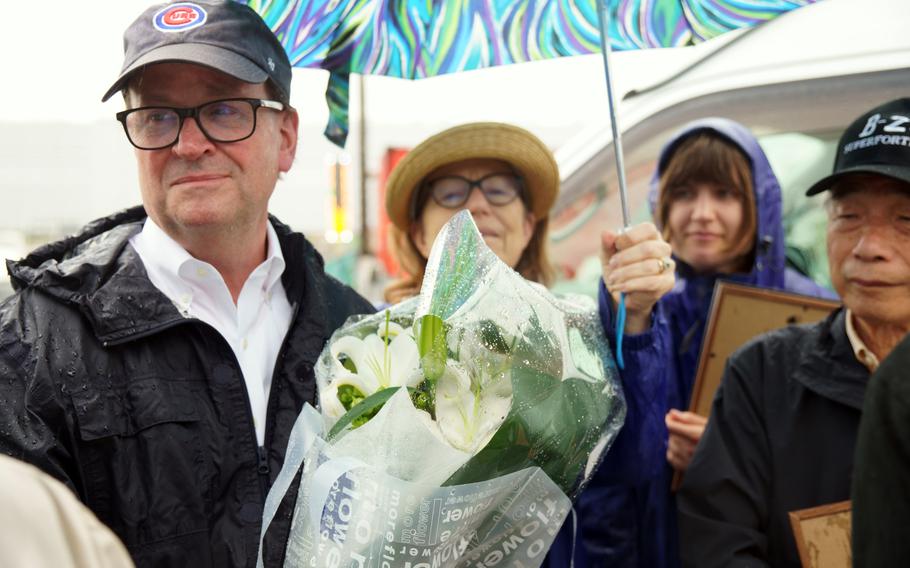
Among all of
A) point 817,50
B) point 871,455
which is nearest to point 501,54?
point 871,455

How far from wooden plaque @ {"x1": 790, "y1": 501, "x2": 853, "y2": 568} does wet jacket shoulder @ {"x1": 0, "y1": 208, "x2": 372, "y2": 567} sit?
1036 millimetres

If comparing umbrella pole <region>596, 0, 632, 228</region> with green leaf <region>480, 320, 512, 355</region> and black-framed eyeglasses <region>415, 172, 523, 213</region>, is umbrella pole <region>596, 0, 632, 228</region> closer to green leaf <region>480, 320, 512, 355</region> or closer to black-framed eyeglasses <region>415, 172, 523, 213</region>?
black-framed eyeglasses <region>415, 172, 523, 213</region>

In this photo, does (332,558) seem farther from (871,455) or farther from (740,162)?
(740,162)

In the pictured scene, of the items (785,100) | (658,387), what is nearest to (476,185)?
(658,387)

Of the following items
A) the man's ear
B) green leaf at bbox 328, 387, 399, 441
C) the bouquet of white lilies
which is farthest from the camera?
the man's ear

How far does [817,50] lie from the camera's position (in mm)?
3633

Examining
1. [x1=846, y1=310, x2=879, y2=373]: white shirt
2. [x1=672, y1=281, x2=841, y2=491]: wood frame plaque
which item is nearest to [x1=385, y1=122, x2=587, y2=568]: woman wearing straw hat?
[x1=672, y1=281, x2=841, y2=491]: wood frame plaque

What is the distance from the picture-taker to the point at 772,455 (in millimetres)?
2020

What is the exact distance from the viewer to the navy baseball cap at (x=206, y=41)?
6.17ft

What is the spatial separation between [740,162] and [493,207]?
916 millimetres

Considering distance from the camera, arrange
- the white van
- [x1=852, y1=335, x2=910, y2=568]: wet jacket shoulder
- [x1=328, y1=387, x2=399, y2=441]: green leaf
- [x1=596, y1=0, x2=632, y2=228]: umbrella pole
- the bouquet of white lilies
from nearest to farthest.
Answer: [x1=852, y1=335, x2=910, y2=568]: wet jacket shoulder < the bouquet of white lilies < [x1=328, y1=387, x2=399, y2=441]: green leaf < [x1=596, y1=0, x2=632, y2=228]: umbrella pole < the white van

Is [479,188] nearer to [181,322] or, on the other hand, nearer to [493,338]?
[181,322]

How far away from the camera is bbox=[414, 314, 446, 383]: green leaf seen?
138 cm

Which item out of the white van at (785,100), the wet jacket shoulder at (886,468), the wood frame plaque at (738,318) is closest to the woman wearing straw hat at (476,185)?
the wood frame plaque at (738,318)
